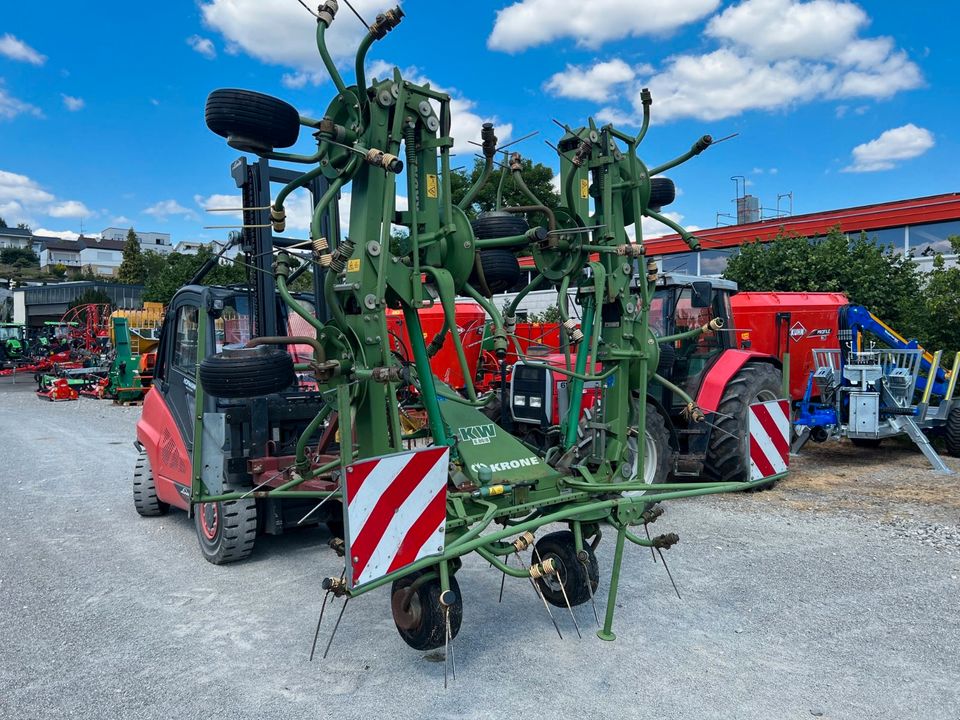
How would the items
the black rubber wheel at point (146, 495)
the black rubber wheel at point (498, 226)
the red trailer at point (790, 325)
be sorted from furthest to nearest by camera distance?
the red trailer at point (790, 325) < the black rubber wheel at point (146, 495) < the black rubber wheel at point (498, 226)

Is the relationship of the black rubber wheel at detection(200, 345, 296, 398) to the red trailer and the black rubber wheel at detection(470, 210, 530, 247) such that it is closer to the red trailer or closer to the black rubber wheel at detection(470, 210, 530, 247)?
the black rubber wheel at detection(470, 210, 530, 247)

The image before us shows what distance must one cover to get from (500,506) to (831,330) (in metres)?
8.64

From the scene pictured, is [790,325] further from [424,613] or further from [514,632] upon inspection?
[424,613]

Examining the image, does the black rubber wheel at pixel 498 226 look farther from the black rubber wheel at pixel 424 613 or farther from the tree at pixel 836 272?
the tree at pixel 836 272

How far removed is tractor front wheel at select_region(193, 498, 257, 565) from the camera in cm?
515

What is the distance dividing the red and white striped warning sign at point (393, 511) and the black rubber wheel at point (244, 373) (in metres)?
0.92

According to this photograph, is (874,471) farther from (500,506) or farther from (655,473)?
(500,506)

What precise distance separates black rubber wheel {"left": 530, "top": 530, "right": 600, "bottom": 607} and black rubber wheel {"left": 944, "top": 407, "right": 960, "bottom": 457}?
729cm

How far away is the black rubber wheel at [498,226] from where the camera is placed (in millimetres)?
4387

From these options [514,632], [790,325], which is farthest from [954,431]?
[514,632]

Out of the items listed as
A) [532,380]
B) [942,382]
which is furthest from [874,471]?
[532,380]

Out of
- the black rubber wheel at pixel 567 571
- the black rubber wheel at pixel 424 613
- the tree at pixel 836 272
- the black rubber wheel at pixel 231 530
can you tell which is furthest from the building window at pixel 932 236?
the black rubber wheel at pixel 424 613

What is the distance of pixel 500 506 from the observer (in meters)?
3.85

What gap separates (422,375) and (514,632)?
154 centimetres
